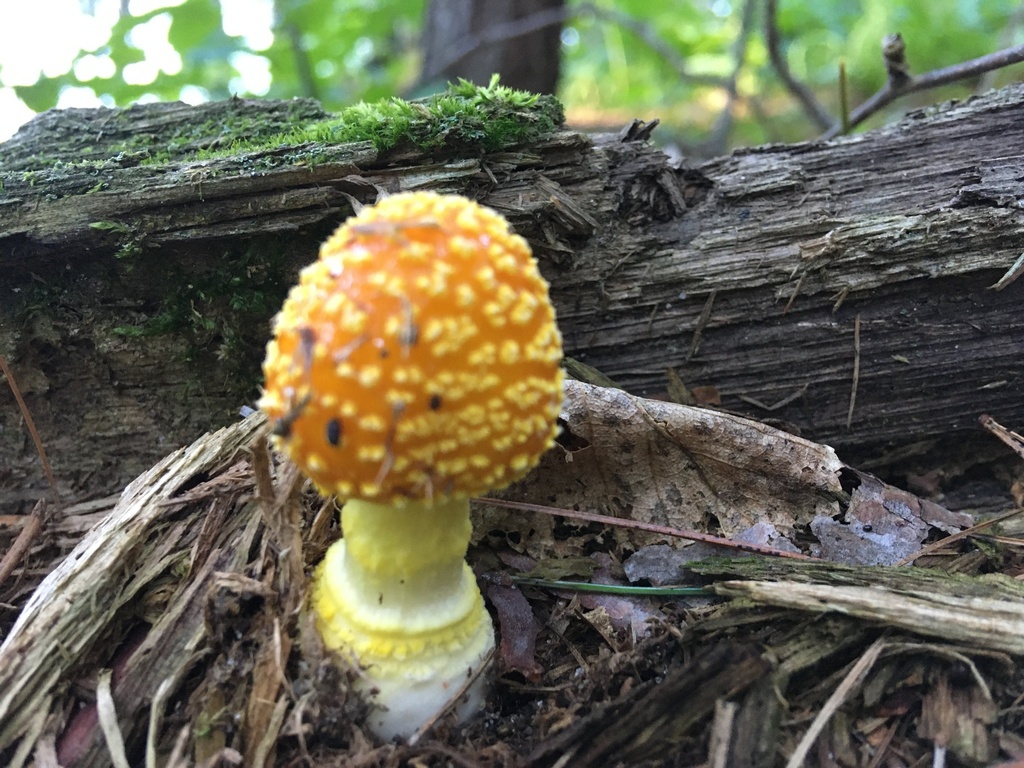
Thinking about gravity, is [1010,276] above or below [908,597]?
above

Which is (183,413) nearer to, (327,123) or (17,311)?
(17,311)

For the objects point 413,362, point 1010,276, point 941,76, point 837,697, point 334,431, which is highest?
point 941,76

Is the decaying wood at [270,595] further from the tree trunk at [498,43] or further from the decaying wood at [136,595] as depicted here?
the tree trunk at [498,43]

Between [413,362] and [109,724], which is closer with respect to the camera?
[413,362]

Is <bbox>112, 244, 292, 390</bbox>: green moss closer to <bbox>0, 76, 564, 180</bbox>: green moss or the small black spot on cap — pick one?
<bbox>0, 76, 564, 180</bbox>: green moss

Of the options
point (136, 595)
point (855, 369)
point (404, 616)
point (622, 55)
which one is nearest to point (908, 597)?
point (855, 369)

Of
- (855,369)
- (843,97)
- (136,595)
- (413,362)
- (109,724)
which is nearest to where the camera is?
(413,362)

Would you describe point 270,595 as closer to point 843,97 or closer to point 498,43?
point 843,97
